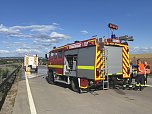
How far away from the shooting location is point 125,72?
14273 mm

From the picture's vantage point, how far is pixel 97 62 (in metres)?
12.7

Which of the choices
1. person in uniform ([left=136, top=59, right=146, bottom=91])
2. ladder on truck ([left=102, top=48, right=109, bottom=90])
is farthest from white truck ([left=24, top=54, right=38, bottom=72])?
ladder on truck ([left=102, top=48, right=109, bottom=90])

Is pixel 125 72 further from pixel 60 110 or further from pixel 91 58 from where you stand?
pixel 60 110

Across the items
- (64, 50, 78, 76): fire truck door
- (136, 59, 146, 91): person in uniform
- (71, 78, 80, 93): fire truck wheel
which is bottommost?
(71, 78, 80, 93): fire truck wheel

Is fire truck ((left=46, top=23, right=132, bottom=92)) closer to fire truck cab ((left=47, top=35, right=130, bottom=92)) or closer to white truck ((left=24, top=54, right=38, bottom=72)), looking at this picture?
fire truck cab ((left=47, top=35, right=130, bottom=92))

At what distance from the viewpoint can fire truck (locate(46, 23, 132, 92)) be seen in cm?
1272

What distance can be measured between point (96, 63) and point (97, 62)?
0.09 m

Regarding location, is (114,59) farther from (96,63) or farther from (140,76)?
(140,76)

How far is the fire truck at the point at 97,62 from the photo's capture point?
12.7 meters

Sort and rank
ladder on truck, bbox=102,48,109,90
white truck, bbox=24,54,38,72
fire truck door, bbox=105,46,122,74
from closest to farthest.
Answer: ladder on truck, bbox=102,48,109,90 < fire truck door, bbox=105,46,122,74 < white truck, bbox=24,54,38,72

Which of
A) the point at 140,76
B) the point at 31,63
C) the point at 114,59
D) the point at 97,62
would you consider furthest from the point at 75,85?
the point at 31,63

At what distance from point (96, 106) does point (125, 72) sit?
5236 millimetres

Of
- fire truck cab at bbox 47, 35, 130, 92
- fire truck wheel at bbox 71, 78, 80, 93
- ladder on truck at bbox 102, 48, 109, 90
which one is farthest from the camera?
fire truck wheel at bbox 71, 78, 80, 93

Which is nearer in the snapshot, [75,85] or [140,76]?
[140,76]
